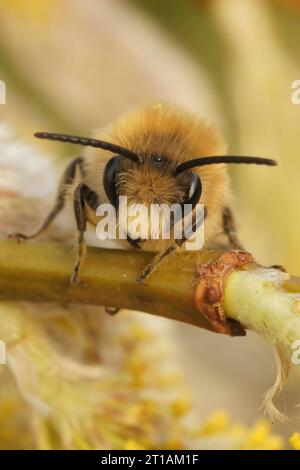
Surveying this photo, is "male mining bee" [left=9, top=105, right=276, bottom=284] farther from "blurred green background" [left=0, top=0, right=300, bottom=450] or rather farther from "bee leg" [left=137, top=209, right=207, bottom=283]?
"blurred green background" [left=0, top=0, right=300, bottom=450]

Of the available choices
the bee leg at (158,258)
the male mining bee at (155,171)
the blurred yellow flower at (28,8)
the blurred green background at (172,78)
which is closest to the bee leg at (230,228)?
→ the male mining bee at (155,171)

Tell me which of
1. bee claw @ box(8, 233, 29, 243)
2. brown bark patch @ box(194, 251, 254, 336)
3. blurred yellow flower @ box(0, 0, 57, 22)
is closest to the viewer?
brown bark patch @ box(194, 251, 254, 336)

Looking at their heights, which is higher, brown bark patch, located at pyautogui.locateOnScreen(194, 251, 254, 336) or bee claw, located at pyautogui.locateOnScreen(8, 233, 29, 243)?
bee claw, located at pyautogui.locateOnScreen(8, 233, 29, 243)

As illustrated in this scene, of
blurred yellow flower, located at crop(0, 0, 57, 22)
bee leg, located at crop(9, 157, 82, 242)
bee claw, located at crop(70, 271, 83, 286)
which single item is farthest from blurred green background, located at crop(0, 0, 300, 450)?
bee claw, located at crop(70, 271, 83, 286)

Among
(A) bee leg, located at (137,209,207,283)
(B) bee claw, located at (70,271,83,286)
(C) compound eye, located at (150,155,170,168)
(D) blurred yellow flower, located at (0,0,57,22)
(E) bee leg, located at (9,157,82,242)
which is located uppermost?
(D) blurred yellow flower, located at (0,0,57,22)

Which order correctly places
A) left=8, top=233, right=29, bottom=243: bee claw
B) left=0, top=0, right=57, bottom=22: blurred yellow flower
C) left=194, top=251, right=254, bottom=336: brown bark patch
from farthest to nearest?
1. left=0, top=0, right=57, bottom=22: blurred yellow flower
2. left=8, top=233, right=29, bottom=243: bee claw
3. left=194, top=251, right=254, bottom=336: brown bark patch

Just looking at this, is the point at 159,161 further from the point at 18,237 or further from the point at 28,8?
the point at 28,8

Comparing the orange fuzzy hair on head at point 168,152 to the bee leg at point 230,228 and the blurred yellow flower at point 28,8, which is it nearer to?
the bee leg at point 230,228

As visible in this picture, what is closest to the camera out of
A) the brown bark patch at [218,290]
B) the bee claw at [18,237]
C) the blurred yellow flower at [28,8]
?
the brown bark patch at [218,290]

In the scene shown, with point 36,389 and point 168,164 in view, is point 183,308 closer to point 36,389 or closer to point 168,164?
point 168,164
